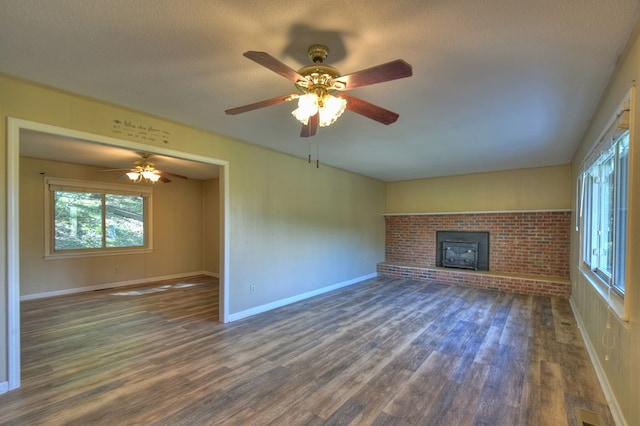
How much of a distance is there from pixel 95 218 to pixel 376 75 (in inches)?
257

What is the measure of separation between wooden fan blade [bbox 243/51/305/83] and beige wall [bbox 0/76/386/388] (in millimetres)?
2177

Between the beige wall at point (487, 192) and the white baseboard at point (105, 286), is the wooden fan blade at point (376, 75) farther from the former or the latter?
the white baseboard at point (105, 286)

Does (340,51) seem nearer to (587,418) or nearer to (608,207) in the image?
(608,207)

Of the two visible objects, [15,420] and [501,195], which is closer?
[15,420]

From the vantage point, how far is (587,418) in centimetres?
206

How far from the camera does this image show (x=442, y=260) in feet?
22.8

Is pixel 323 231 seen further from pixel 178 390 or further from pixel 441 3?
pixel 441 3

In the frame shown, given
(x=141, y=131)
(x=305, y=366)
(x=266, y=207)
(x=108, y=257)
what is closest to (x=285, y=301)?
(x=266, y=207)

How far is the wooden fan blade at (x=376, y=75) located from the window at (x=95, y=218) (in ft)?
19.8

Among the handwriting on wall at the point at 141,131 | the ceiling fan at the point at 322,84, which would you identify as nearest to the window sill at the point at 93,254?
the handwriting on wall at the point at 141,131

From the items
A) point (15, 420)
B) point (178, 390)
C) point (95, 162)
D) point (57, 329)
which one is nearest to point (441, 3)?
point (178, 390)

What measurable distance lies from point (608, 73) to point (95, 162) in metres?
7.07

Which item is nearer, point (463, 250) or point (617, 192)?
point (617, 192)

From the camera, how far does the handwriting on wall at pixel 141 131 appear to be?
9.81 feet
